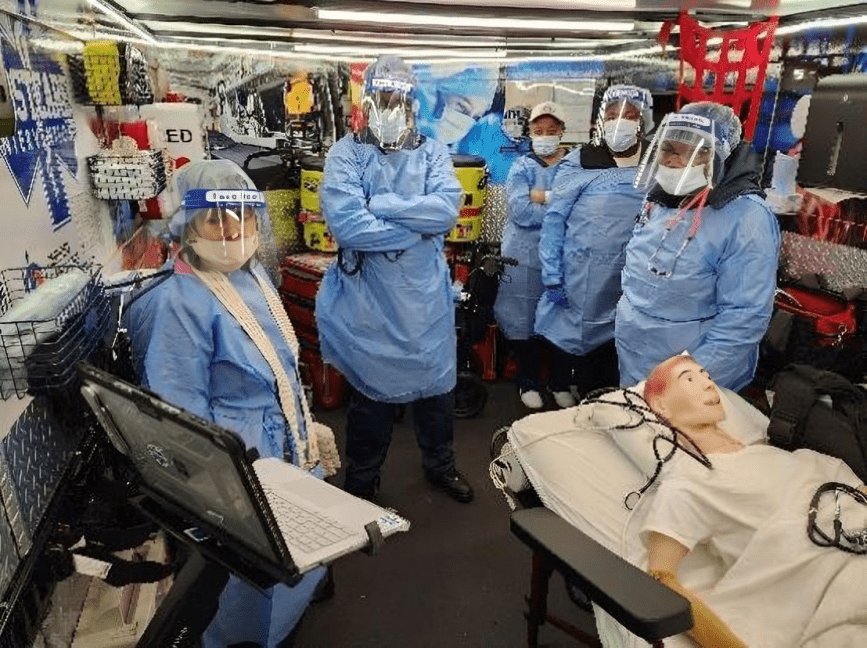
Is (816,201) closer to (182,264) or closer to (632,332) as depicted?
(632,332)

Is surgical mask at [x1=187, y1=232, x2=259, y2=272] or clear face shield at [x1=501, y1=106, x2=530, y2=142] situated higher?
clear face shield at [x1=501, y1=106, x2=530, y2=142]

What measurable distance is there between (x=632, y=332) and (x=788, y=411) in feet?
2.79

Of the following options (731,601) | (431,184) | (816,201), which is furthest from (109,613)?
(816,201)

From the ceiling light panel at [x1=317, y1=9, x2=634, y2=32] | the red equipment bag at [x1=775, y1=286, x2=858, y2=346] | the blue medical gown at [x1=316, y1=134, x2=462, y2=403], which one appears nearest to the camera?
the blue medical gown at [x1=316, y1=134, x2=462, y2=403]

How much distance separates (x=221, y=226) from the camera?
5.51ft

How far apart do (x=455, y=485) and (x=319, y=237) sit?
1.89 meters

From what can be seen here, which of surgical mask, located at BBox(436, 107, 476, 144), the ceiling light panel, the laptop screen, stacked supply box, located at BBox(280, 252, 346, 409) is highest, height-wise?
the ceiling light panel

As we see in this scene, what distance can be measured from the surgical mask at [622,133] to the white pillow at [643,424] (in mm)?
1719

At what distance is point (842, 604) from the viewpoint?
1483mm

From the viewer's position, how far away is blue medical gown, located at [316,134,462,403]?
2479mm

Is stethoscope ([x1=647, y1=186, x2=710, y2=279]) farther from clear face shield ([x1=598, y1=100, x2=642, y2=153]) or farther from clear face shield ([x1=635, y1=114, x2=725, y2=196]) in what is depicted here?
clear face shield ([x1=598, y1=100, x2=642, y2=153])

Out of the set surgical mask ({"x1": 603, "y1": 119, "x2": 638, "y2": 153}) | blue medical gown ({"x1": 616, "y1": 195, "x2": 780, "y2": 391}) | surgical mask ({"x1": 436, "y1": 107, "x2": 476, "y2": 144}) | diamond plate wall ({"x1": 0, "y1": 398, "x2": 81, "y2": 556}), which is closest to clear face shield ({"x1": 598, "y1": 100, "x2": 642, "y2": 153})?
surgical mask ({"x1": 603, "y1": 119, "x2": 638, "y2": 153})

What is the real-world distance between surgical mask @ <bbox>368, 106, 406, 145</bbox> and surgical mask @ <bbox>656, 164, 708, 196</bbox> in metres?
1.08

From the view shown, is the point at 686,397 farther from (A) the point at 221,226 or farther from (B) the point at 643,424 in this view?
(A) the point at 221,226
